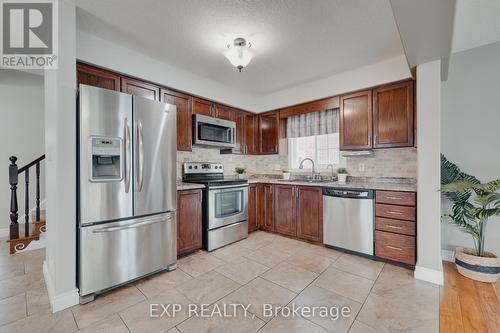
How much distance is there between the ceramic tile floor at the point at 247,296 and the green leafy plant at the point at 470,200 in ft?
2.72

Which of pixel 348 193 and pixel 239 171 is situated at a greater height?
pixel 239 171

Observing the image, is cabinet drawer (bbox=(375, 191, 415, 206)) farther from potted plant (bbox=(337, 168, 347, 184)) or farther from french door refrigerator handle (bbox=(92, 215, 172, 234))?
french door refrigerator handle (bbox=(92, 215, 172, 234))

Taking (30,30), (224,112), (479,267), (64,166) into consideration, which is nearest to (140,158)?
(64,166)

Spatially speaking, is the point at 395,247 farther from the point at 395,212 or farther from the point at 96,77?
the point at 96,77

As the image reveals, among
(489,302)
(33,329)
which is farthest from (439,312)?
(33,329)

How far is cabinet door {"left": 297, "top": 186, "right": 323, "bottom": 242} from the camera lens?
320 cm

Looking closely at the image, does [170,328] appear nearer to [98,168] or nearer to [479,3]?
[98,168]

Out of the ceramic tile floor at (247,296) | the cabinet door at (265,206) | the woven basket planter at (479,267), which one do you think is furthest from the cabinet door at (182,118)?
the woven basket planter at (479,267)

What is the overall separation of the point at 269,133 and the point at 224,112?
1.02 m

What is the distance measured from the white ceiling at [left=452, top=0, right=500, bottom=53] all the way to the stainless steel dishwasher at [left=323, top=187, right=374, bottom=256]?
6.56ft

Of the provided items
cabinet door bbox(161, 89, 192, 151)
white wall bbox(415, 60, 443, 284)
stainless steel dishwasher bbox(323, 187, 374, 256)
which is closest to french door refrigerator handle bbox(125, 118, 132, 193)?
cabinet door bbox(161, 89, 192, 151)

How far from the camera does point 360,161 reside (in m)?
3.41

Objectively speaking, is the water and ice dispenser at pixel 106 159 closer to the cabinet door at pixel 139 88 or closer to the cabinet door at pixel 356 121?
the cabinet door at pixel 139 88

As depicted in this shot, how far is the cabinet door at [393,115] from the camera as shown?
2750 mm
